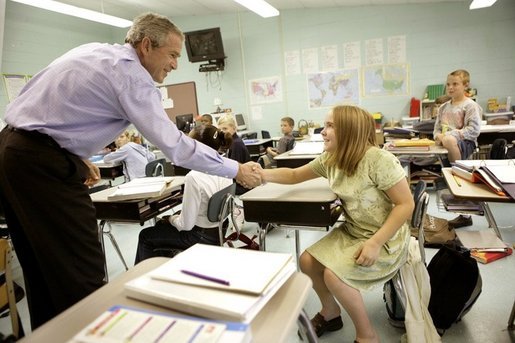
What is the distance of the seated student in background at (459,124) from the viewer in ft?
10.4

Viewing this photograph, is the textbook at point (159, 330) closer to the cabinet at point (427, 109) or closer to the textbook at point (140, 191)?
the textbook at point (140, 191)

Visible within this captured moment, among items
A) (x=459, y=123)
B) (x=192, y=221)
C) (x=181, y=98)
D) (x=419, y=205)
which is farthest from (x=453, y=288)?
(x=181, y=98)

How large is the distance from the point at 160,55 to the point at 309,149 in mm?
1937

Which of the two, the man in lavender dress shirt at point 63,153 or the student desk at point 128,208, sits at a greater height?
the man in lavender dress shirt at point 63,153

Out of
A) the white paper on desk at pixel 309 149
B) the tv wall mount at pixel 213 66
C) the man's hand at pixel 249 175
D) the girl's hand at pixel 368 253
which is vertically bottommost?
the girl's hand at pixel 368 253

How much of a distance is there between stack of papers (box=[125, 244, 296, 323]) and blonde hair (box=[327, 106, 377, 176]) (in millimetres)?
887

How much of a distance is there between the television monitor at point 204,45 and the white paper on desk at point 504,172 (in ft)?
18.8

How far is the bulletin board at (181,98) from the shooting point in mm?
7434

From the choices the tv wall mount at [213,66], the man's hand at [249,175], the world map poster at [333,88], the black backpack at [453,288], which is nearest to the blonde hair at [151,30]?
the man's hand at [249,175]

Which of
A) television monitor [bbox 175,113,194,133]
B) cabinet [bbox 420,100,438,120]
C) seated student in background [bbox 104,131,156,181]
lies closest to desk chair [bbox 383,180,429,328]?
seated student in background [bbox 104,131,156,181]

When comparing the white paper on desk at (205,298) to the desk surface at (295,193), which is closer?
the white paper on desk at (205,298)

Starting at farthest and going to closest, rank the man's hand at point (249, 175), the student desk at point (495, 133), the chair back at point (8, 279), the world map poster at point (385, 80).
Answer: the world map poster at point (385, 80)
the student desk at point (495, 133)
the man's hand at point (249, 175)
the chair back at point (8, 279)

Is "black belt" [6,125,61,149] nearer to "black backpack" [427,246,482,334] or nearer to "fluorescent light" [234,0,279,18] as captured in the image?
"black backpack" [427,246,482,334]

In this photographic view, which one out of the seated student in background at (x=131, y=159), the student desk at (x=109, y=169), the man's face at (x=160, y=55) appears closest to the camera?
the man's face at (x=160, y=55)
